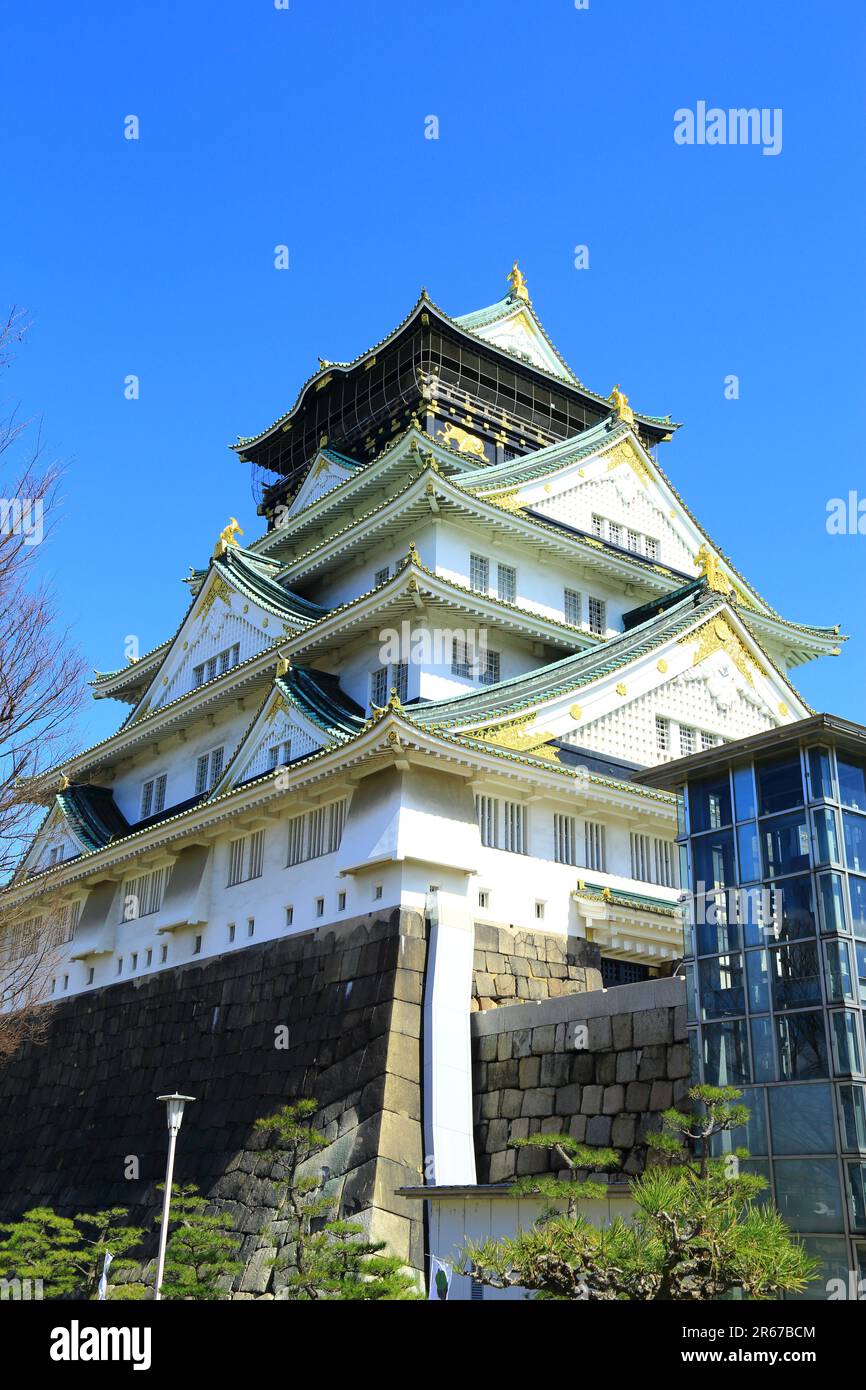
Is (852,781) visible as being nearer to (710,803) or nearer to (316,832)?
(710,803)

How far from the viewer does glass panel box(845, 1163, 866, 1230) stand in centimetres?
1311

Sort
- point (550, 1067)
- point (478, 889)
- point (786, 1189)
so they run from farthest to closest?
point (478, 889) < point (550, 1067) < point (786, 1189)

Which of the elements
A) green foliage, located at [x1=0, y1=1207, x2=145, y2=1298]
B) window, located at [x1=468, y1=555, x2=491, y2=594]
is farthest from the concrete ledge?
window, located at [x1=468, y1=555, x2=491, y2=594]

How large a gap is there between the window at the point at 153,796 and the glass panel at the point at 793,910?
2275cm

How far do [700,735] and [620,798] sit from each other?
401 centimetres

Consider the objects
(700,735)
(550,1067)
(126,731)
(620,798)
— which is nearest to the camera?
(550,1067)

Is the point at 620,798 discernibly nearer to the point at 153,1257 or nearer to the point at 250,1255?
the point at 250,1255

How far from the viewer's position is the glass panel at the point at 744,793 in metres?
15.8

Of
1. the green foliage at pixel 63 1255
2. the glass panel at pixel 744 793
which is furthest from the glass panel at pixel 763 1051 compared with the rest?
the green foliage at pixel 63 1255

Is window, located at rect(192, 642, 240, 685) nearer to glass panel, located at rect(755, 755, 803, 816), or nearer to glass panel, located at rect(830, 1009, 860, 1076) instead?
glass panel, located at rect(755, 755, 803, 816)

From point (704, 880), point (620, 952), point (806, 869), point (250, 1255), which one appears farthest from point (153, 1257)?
point (806, 869)

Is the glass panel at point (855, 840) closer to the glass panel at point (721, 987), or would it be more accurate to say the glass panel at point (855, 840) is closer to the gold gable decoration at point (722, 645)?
the glass panel at point (721, 987)

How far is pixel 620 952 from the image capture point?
24.5 meters
